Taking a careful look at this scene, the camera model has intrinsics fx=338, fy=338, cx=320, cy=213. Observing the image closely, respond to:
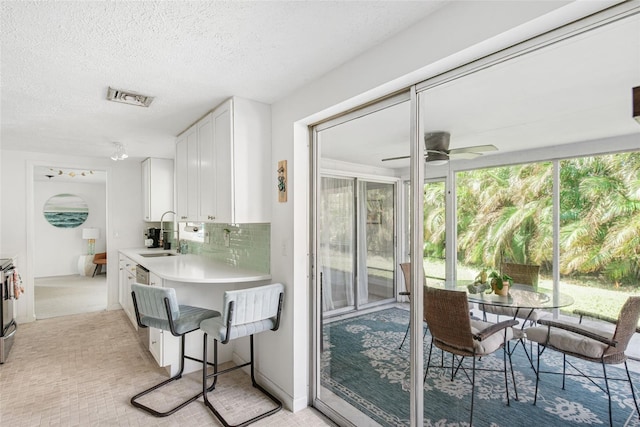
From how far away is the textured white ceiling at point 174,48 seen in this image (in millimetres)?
1502

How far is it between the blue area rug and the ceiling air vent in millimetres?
2288

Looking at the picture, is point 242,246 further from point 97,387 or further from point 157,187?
point 157,187

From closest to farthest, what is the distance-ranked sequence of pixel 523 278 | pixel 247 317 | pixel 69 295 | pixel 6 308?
1. pixel 523 278
2. pixel 247 317
3. pixel 6 308
4. pixel 69 295

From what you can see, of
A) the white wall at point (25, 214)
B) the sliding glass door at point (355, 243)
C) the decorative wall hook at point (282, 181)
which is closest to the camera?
the sliding glass door at point (355, 243)

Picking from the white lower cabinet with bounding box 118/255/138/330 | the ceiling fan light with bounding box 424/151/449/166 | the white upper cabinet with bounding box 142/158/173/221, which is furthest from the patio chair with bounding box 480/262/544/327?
the white upper cabinet with bounding box 142/158/173/221

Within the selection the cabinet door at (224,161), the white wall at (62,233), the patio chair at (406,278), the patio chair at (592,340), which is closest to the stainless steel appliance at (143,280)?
the cabinet door at (224,161)

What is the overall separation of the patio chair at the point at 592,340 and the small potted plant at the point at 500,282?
0.19 metres

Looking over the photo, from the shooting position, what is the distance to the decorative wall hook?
2594 millimetres

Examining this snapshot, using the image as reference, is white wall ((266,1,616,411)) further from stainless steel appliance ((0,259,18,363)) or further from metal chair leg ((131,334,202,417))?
stainless steel appliance ((0,259,18,363))

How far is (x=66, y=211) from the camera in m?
7.81

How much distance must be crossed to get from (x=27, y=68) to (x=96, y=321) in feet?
11.9

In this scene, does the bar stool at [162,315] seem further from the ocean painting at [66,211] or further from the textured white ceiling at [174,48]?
the ocean painting at [66,211]

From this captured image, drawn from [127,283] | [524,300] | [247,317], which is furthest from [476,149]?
[127,283]

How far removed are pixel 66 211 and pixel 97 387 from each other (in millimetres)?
6587
